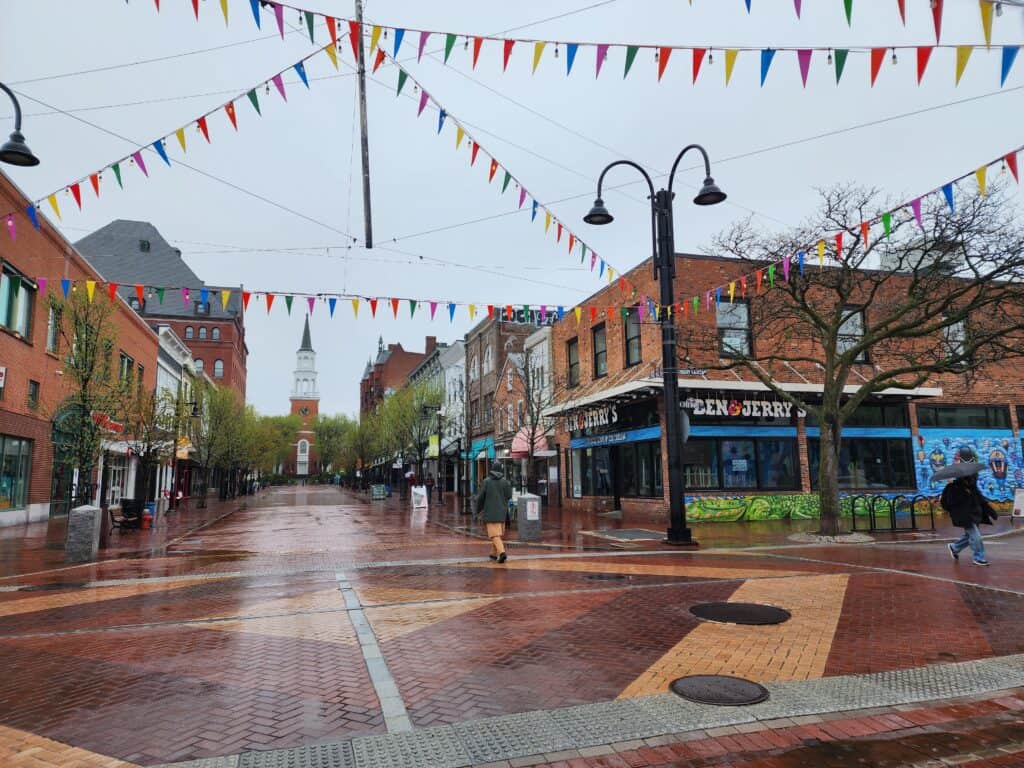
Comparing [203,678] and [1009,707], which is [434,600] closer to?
[203,678]

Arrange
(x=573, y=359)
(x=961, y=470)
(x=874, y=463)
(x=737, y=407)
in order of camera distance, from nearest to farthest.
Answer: (x=961, y=470) → (x=737, y=407) → (x=874, y=463) → (x=573, y=359)

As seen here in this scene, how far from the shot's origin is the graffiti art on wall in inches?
935

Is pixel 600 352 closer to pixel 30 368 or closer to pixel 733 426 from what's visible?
pixel 733 426

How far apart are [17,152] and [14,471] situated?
15.6 metres

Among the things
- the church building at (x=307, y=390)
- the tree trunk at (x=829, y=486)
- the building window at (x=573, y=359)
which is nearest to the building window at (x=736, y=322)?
the tree trunk at (x=829, y=486)

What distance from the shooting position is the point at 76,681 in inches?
202

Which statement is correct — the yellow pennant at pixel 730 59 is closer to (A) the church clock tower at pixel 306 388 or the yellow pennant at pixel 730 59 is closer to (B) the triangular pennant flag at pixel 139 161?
(B) the triangular pennant flag at pixel 139 161

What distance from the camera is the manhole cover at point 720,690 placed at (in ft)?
15.0

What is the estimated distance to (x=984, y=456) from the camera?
80.4ft

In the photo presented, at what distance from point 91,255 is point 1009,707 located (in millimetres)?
64913

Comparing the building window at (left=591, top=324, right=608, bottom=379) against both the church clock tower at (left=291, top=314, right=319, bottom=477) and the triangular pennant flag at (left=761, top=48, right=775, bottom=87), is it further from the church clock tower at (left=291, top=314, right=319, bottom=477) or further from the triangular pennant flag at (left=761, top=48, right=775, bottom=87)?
the church clock tower at (left=291, top=314, right=319, bottom=477)

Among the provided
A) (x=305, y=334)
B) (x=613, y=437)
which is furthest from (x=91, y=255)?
(x=305, y=334)

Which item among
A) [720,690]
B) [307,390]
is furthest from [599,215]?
[307,390]

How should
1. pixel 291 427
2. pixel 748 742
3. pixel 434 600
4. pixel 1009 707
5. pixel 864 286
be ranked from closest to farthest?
pixel 748 742 → pixel 1009 707 → pixel 434 600 → pixel 864 286 → pixel 291 427
